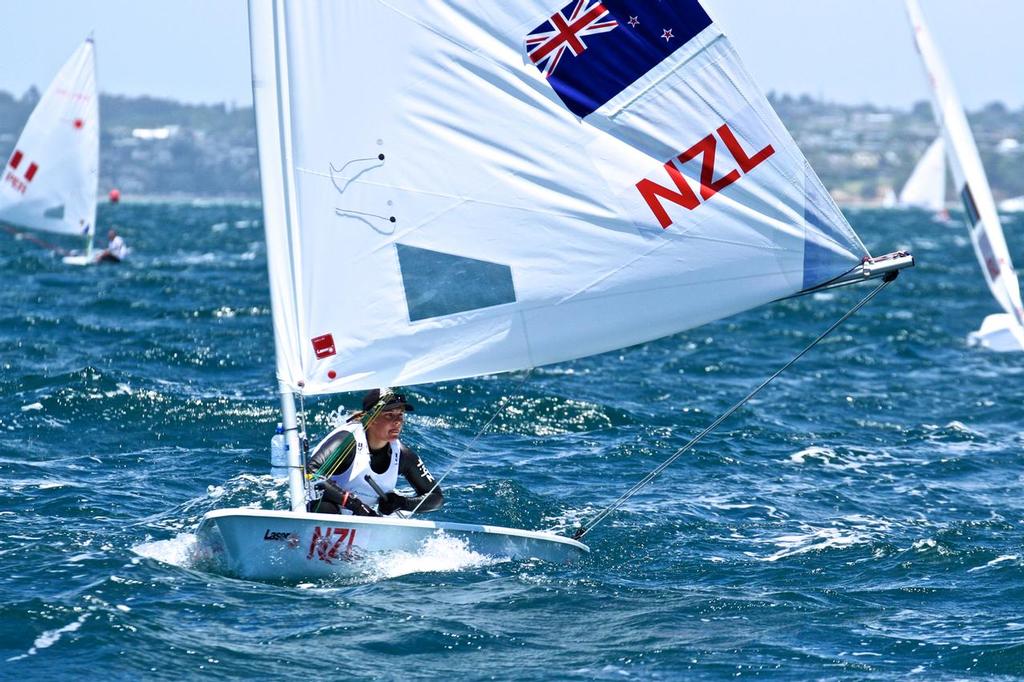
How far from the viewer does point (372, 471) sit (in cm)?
1016

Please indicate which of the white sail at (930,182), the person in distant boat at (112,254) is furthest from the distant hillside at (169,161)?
the person in distant boat at (112,254)

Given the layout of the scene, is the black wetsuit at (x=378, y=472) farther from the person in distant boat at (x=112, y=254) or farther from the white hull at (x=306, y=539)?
the person in distant boat at (x=112, y=254)

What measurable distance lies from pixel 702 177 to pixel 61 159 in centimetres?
3039

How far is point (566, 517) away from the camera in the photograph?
40.1 feet

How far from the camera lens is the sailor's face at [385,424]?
992 centimetres

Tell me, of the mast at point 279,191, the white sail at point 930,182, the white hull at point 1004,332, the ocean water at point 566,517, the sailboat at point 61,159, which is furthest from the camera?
the white sail at point 930,182

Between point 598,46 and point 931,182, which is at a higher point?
point 931,182

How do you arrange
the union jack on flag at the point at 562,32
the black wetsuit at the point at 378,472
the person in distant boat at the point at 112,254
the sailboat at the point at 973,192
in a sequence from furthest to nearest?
1. the person in distant boat at the point at 112,254
2. the sailboat at the point at 973,192
3. the black wetsuit at the point at 378,472
4. the union jack on flag at the point at 562,32

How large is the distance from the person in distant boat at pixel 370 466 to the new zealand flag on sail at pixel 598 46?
2.48 meters

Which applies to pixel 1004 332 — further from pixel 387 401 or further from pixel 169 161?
pixel 169 161

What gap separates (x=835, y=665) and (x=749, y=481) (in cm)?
529

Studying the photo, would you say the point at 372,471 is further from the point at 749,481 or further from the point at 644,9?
the point at 749,481

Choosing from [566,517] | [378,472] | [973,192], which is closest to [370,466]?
[378,472]

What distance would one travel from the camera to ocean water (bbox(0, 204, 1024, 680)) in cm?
856
